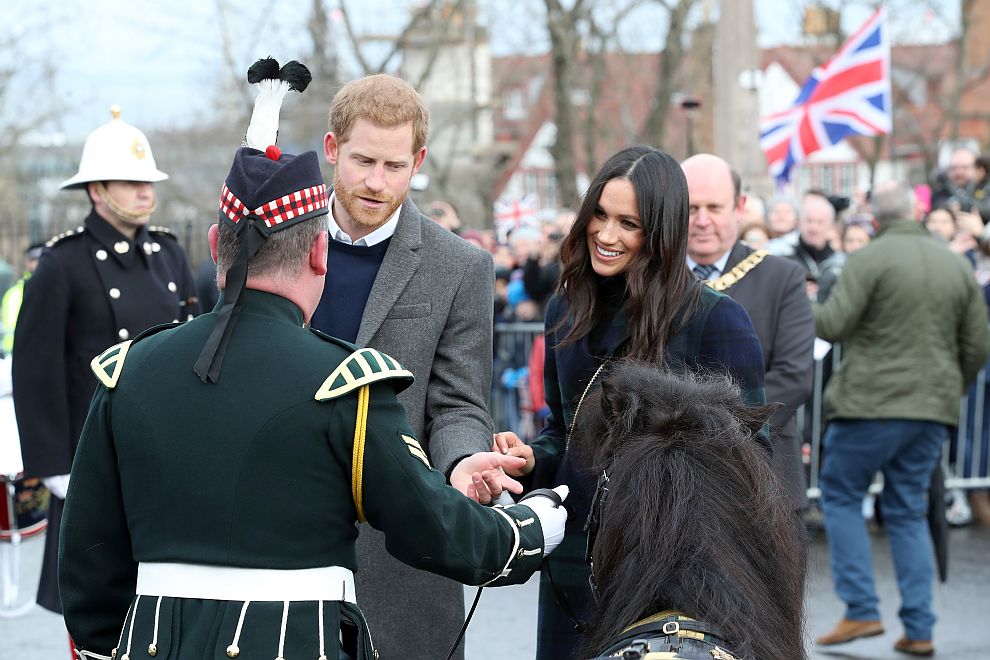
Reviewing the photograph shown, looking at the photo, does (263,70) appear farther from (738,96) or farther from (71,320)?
(738,96)

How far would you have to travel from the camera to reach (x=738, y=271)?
16.7 feet

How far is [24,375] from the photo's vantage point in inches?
210

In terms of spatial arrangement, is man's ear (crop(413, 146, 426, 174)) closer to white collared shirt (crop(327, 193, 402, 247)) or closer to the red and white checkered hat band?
white collared shirt (crop(327, 193, 402, 247))

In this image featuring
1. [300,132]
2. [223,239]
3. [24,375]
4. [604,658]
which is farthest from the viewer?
[300,132]

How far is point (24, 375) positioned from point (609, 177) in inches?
115

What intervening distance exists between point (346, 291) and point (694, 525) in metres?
1.44

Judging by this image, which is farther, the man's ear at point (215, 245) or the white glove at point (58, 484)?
the white glove at point (58, 484)

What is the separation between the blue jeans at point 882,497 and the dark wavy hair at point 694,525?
389 cm

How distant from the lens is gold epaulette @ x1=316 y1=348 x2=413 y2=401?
253cm

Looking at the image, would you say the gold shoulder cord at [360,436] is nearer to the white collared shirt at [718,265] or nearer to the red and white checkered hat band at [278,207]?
the red and white checkered hat band at [278,207]

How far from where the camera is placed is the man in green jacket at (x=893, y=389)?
6.61 metres

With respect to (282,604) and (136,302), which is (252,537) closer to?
(282,604)

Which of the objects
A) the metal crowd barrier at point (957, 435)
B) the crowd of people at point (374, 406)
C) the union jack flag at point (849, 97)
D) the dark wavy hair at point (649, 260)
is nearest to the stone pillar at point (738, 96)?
the union jack flag at point (849, 97)

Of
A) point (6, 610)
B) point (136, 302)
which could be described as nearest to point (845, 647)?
point (136, 302)
